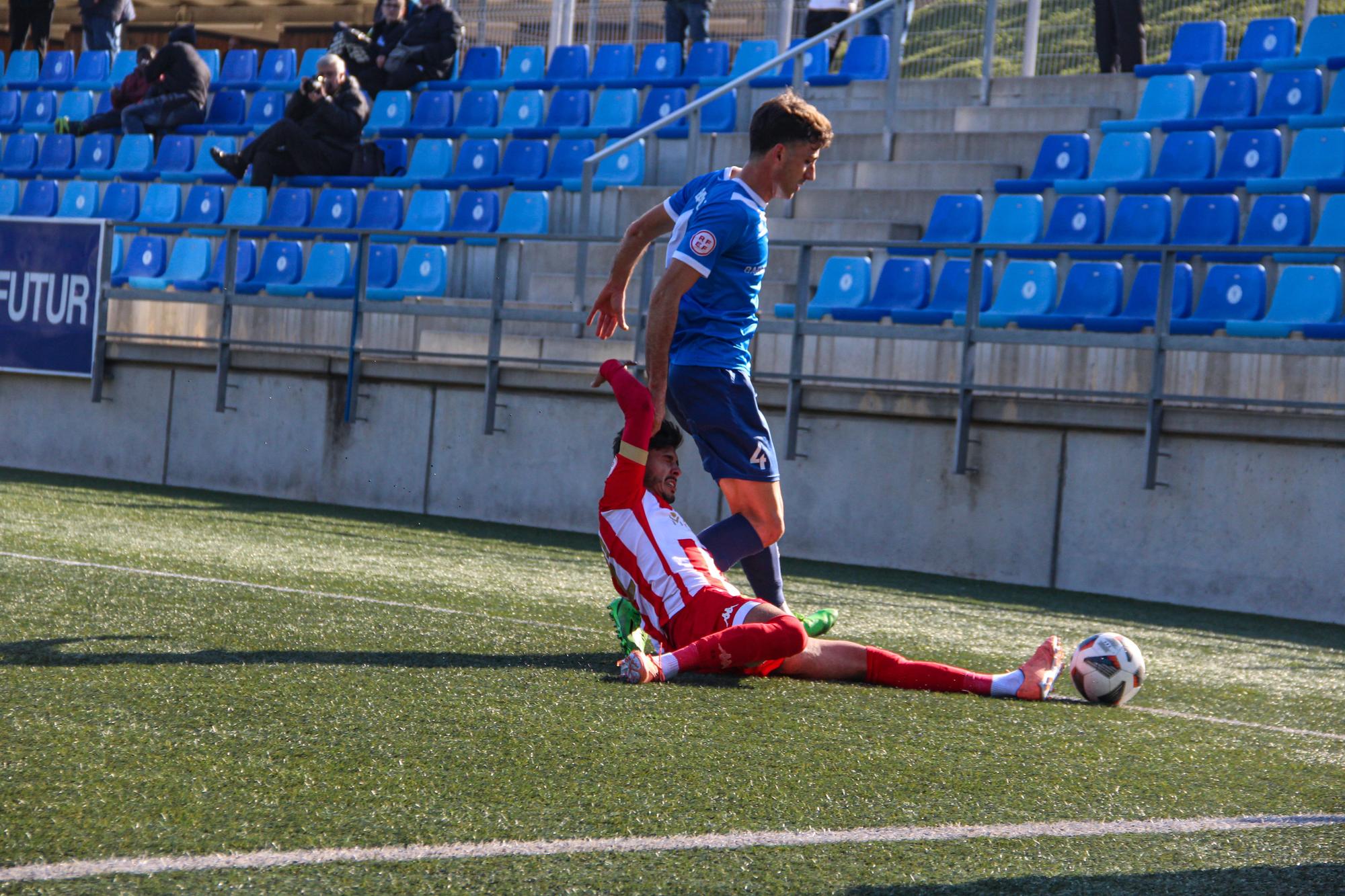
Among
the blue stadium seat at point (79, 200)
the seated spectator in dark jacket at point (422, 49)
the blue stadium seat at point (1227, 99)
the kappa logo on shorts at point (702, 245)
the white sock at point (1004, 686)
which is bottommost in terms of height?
the white sock at point (1004, 686)

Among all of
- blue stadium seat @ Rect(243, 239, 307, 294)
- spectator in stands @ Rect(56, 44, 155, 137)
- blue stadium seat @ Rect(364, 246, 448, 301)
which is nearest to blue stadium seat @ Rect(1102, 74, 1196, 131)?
blue stadium seat @ Rect(364, 246, 448, 301)

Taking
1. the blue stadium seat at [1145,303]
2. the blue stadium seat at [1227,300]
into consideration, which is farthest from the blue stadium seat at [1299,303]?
the blue stadium seat at [1145,303]

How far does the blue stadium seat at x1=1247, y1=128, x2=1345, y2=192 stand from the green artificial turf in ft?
12.9

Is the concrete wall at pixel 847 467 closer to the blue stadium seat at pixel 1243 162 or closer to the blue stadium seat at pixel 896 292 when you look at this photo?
the blue stadium seat at pixel 896 292

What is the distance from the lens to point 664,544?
4.36 metres

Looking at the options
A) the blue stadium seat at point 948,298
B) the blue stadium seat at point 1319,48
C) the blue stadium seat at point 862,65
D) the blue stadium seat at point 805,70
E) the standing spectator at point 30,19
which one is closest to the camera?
the blue stadium seat at point 948,298

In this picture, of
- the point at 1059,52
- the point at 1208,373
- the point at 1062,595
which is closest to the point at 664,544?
the point at 1062,595

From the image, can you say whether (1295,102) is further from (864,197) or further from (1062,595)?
(1062,595)

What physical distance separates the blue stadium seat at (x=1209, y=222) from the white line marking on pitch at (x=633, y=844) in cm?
641

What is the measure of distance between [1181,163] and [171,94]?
10.2 meters

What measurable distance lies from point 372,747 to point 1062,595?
540 cm

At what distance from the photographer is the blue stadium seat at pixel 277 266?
12.2m

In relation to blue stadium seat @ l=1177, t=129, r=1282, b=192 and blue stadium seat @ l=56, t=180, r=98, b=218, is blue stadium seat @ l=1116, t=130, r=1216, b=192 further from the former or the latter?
blue stadium seat @ l=56, t=180, r=98, b=218

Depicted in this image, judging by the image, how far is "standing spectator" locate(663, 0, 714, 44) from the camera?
14.4 meters
